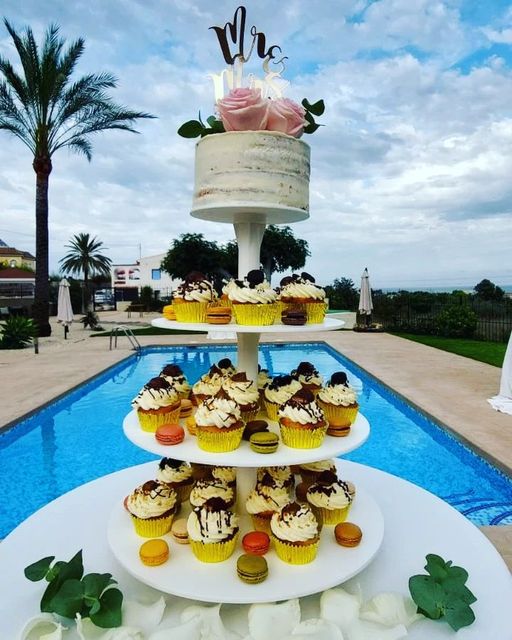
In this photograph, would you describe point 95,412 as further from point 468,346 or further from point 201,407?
point 468,346

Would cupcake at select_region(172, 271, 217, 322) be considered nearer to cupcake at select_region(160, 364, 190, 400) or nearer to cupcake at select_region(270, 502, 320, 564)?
cupcake at select_region(160, 364, 190, 400)

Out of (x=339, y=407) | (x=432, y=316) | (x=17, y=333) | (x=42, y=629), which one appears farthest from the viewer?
(x=432, y=316)

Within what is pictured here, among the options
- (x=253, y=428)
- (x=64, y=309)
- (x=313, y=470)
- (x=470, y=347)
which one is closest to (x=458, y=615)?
(x=313, y=470)

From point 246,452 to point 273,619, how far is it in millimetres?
841

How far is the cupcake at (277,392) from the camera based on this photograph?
299 centimetres

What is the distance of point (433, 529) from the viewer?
321 centimetres

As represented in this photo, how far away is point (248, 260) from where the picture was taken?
2.96 metres

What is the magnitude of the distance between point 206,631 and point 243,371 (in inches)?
58.1

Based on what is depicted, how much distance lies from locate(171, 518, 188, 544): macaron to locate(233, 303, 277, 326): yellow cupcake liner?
140 cm

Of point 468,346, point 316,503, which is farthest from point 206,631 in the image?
point 468,346

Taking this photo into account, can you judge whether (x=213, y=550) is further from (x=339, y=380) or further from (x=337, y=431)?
(x=339, y=380)

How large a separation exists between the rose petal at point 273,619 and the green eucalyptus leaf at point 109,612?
2.28 feet

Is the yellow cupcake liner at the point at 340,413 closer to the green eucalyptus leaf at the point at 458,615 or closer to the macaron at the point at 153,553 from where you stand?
the green eucalyptus leaf at the point at 458,615

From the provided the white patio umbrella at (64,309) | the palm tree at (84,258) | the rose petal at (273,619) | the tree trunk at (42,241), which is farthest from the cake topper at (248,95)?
the palm tree at (84,258)
